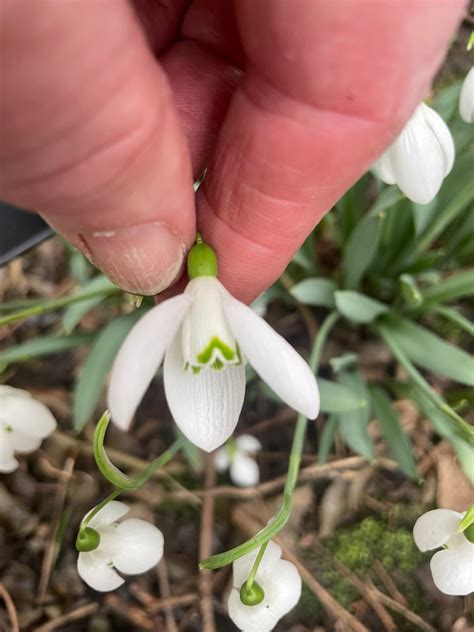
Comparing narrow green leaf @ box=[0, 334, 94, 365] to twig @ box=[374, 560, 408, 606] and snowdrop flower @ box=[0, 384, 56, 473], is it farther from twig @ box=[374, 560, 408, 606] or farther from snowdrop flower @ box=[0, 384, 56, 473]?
twig @ box=[374, 560, 408, 606]

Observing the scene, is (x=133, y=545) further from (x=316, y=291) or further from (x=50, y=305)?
(x=316, y=291)

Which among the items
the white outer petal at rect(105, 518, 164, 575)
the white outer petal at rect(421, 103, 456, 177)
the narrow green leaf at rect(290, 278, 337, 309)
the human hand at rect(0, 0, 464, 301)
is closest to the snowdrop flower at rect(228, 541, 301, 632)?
the white outer petal at rect(105, 518, 164, 575)

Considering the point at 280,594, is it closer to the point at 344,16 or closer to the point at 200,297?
the point at 200,297

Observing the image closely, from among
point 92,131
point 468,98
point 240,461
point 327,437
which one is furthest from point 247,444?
point 92,131

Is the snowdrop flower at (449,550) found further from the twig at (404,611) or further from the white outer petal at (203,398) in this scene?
the twig at (404,611)

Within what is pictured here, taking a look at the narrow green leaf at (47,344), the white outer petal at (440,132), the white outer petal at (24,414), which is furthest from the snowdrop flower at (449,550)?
the narrow green leaf at (47,344)

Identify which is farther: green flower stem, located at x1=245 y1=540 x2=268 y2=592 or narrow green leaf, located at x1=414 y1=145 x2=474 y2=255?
narrow green leaf, located at x1=414 y1=145 x2=474 y2=255

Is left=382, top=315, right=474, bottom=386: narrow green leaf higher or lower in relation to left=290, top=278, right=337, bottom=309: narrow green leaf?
higher
